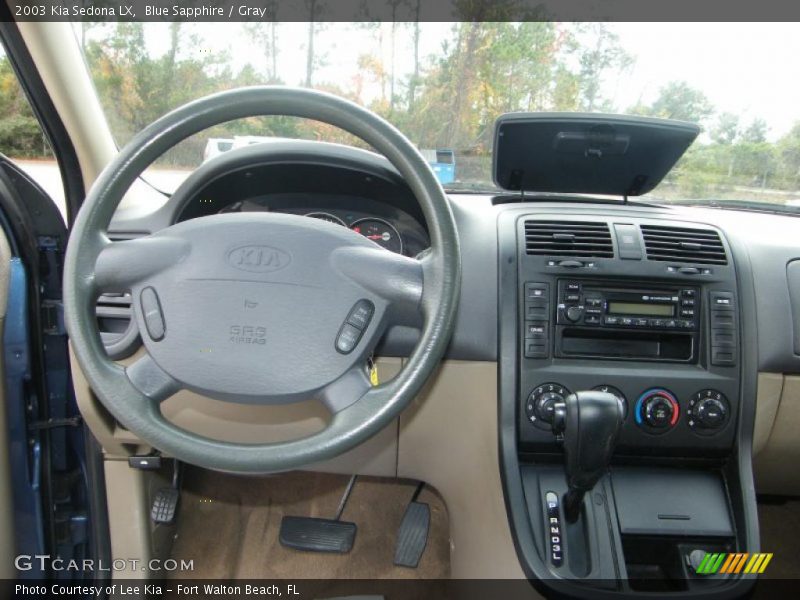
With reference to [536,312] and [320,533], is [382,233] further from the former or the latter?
[320,533]

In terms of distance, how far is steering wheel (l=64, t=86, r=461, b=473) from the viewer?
1058 millimetres

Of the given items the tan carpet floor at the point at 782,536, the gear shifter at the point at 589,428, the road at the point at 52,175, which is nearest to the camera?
the gear shifter at the point at 589,428

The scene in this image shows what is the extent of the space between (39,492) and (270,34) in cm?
144

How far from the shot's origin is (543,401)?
4.79 feet

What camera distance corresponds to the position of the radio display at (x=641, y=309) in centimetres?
148

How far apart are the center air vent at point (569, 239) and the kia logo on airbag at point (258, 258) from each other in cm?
64

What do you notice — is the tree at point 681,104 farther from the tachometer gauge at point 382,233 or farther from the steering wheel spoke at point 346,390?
the steering wheel spoke at point 346,390

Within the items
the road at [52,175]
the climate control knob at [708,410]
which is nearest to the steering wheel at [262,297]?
the road at [52,175]

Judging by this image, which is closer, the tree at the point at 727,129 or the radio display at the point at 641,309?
the radio display at the point at 641,309

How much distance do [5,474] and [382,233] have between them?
122cm

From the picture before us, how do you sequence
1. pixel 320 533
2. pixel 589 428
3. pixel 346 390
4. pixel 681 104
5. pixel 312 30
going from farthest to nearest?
1. pixel 320 533
2. pixel 681 104
3. pixel 312 30
4. pixel 589 428
5. pixel 346 390

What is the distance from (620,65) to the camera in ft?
5.53

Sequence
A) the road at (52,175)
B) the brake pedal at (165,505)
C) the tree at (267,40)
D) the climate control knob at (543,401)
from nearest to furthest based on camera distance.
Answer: the climate control knob at (543,401)
the tree at (267,40)
the road at (52,175)
the brake pedal at (165,505)

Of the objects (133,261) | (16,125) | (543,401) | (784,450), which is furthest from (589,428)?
(16,125)
